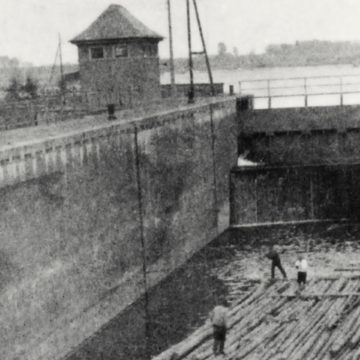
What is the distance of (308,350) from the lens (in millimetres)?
19047

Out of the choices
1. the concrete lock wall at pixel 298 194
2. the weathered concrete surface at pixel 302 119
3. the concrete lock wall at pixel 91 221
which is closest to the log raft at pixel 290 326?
the concrete lock wall at pixel 91 221

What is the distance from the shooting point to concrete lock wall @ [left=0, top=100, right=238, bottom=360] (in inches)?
858

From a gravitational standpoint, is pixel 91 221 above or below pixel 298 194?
above

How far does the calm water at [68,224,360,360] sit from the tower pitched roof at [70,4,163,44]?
40.1 ft

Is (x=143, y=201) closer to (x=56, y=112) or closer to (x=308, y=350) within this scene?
(x=56, y=112)

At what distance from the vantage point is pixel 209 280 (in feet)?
105

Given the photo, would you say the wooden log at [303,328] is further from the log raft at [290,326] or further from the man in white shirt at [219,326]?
the man in white shirt at [219,326]

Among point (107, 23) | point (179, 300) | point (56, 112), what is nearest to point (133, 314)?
point (179, 300)

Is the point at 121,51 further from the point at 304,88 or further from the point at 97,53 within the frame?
the point at 304,88

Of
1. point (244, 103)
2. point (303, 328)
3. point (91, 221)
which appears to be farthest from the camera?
point (244, 103)

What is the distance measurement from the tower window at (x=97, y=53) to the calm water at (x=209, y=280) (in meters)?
12.1

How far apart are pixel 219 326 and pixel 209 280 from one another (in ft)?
42.5

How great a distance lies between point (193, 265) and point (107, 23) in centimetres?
1610

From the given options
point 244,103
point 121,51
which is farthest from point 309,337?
point 244,103
